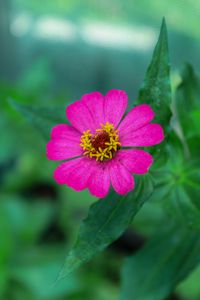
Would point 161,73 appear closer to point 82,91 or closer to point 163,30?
point 163,30

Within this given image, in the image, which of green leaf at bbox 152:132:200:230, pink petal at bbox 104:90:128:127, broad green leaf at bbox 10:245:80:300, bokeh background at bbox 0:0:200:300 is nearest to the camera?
pink petal at bbox 104:90:128:127

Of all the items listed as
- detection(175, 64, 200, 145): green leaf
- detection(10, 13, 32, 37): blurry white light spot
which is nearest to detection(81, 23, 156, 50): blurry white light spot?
detection(10, 13, 32, 37): blurry white light spot

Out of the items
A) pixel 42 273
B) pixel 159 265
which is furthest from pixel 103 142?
pixel 42 273

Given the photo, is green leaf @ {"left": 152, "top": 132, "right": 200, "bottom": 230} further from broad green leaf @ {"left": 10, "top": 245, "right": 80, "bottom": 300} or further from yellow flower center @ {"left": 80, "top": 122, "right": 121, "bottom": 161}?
broad green leaf @ {"left": 10, "top": 245, "right": 80, "bottom": 300}

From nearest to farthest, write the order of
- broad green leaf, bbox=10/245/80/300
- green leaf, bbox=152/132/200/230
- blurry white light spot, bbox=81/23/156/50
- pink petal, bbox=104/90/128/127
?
pink petal, bbox=104/90/128/127, green leaf, bbox=152/132/200/230, broad green leaf, bbox=10/245/80/300, blurry white light spot, bbox=81/23/156/50

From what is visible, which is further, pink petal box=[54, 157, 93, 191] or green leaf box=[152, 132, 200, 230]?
green leaf box=[152, 132, 200, 230]

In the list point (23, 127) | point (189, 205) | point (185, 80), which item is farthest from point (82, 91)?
point (189, 205)
